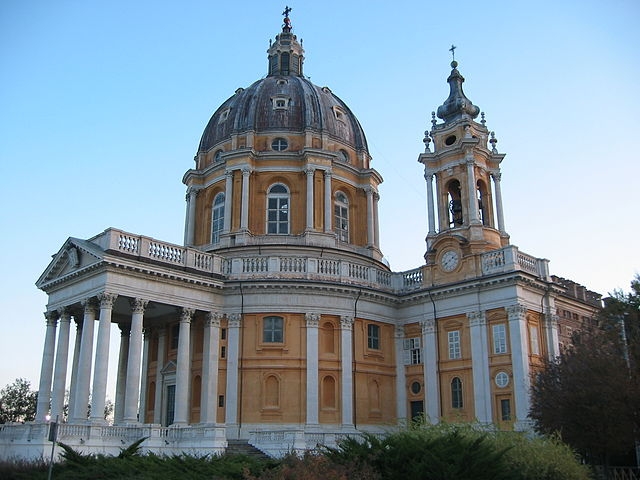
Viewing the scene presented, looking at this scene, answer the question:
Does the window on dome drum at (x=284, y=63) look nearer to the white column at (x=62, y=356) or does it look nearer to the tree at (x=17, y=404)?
the white column at (x=62, y=356)

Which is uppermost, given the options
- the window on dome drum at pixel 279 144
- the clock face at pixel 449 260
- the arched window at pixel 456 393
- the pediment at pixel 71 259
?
the window on dome drum at pixel 279 144

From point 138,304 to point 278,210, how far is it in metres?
12.6

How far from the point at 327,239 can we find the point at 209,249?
6565 millimetres

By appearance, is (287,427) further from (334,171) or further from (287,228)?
(334,171)

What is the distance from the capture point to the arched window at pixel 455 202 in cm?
3681

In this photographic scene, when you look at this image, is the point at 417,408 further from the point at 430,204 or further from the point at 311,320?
the point at 430,204

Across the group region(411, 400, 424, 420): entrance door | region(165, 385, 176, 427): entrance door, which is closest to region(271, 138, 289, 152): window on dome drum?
region(165, 385, 176, 427): entrance door

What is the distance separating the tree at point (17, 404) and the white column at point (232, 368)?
3397cm

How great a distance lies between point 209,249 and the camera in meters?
38.3

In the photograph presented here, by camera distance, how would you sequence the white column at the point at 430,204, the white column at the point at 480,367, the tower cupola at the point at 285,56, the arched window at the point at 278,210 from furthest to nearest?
the tower cupola at the point at 285,56 < the arched window at the point at 278,210 < the white column at the point at 430,204 < the white column at the point at 480,367

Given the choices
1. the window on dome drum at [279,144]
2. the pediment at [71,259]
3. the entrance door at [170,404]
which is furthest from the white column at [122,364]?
the window on dome drum at [279,144]

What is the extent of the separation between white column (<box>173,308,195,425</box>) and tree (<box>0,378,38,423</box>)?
1333 inches

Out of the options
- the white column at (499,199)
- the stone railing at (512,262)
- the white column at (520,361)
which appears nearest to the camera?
the white column at (520,361)

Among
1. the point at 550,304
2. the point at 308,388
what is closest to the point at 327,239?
the point at 308,388
